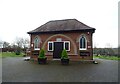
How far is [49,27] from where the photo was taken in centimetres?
1953

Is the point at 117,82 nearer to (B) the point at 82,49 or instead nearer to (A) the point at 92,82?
(A) the point at 92,82

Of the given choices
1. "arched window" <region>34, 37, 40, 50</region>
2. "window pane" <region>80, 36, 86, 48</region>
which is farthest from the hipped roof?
"window pane" <region>80, 36, 86, 48</region>

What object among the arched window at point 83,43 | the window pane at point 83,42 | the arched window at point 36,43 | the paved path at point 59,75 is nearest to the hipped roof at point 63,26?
the arched window at point 36,43

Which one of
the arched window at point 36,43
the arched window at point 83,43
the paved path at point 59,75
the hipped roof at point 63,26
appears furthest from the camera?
the arched window at point 36,43

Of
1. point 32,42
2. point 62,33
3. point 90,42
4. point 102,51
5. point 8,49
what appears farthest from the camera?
point 8,49

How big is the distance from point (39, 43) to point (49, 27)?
253cm

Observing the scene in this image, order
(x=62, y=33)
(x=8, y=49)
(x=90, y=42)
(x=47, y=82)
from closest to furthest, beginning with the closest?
(x=47, y=82) → (x=90, y=42) → (x=62, y=33) → (x=8, y=49)

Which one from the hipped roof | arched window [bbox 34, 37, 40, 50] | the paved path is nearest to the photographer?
the paved path

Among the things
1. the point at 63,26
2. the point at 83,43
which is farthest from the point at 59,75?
the point at 63,26

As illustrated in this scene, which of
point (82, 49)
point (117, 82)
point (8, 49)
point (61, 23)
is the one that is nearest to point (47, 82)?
point (117, 82)

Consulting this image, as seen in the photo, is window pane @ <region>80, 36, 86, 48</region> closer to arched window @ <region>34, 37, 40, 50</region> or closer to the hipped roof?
the hipped roof

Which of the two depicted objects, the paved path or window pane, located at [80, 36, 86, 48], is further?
window pane, located at [80, 36, 86, 48]

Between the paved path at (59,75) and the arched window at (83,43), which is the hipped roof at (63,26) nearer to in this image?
the arched window at (83,43)

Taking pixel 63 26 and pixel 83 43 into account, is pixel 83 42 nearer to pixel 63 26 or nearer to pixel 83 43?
pixel 83 43
